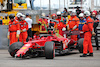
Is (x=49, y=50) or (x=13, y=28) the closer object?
(x=49, y=50)

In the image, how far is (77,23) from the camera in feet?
61.0

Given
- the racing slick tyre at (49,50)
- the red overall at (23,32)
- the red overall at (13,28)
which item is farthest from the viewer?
the red overall at (23,32)

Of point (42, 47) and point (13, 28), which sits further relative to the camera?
point (13, 28)

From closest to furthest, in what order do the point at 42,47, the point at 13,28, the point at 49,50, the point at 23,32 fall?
1. the point at 49,50
2. the point at 42,47
3. the point at 13,28
4. the point at 23,32

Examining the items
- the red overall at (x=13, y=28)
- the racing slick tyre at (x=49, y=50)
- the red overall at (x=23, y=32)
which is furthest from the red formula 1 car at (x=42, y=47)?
the red overall at (x=23, y=32)

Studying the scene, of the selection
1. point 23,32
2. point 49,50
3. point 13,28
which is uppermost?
point 13,28

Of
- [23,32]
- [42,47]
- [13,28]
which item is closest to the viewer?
[42,47]

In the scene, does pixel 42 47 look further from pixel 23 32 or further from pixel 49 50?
pixel 23 32

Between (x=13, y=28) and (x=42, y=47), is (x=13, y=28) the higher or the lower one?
the higher one

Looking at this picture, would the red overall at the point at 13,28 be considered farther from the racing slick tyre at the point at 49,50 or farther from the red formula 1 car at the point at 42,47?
the racing slick tyre at the point at 49,50

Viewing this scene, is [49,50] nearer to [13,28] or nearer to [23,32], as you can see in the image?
[13,28]

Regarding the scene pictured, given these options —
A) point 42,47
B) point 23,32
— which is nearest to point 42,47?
point 42,47

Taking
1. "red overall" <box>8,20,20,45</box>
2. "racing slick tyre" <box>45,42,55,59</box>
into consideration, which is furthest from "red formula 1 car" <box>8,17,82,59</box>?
"red overall" <box>8,20,20,45</box>

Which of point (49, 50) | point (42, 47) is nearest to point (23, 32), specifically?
point (42, 47)
